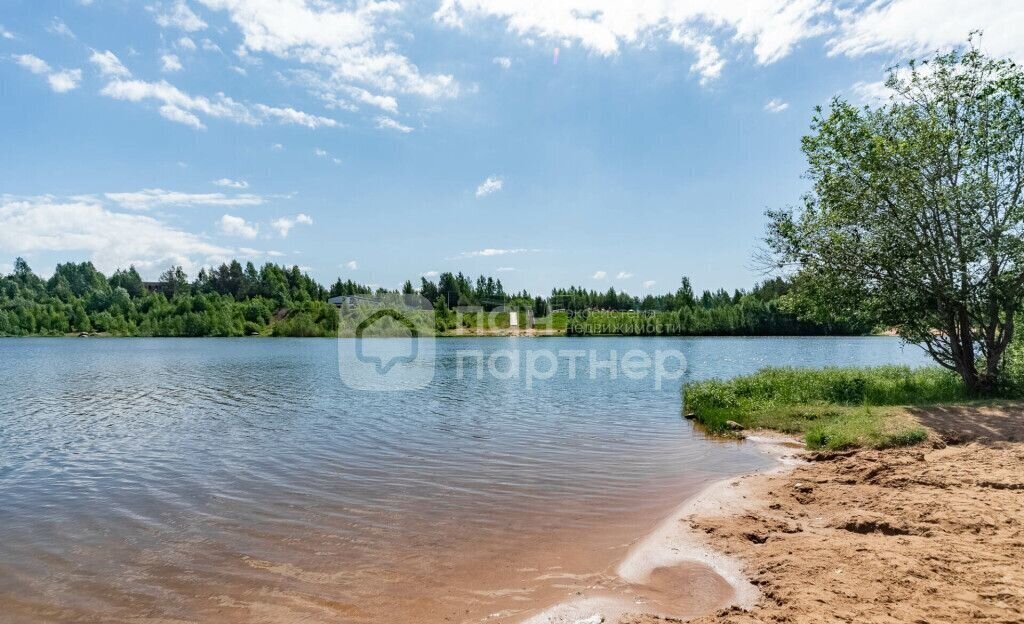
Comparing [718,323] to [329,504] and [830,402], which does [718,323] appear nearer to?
[830,402]

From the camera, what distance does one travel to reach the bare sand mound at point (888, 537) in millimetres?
6266

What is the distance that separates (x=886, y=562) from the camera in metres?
7.29

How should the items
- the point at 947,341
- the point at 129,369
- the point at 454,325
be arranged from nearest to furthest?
the point at 947,341 → the point at 129,369 → the point at 454,325

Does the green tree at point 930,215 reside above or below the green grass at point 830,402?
above

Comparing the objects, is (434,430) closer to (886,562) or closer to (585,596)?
(585,596)

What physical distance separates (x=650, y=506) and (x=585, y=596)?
4.79m

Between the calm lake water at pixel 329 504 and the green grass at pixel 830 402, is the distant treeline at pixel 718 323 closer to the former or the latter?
the green grass at pixel 830 402

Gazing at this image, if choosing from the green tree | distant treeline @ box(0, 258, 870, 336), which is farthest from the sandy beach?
distant treeline @ box(0, 258, 870, 336)

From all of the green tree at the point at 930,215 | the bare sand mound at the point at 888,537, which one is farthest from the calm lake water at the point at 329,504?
the green tree at the point at 930,215

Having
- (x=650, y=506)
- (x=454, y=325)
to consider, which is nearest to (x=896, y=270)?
(x=650, y=506)

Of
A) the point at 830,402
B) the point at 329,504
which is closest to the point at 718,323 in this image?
the point at 830,402

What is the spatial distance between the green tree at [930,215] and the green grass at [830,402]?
7.13ft

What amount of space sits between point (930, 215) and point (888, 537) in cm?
1775

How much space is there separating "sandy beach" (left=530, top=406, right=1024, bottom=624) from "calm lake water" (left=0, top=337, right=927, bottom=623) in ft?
3.78
